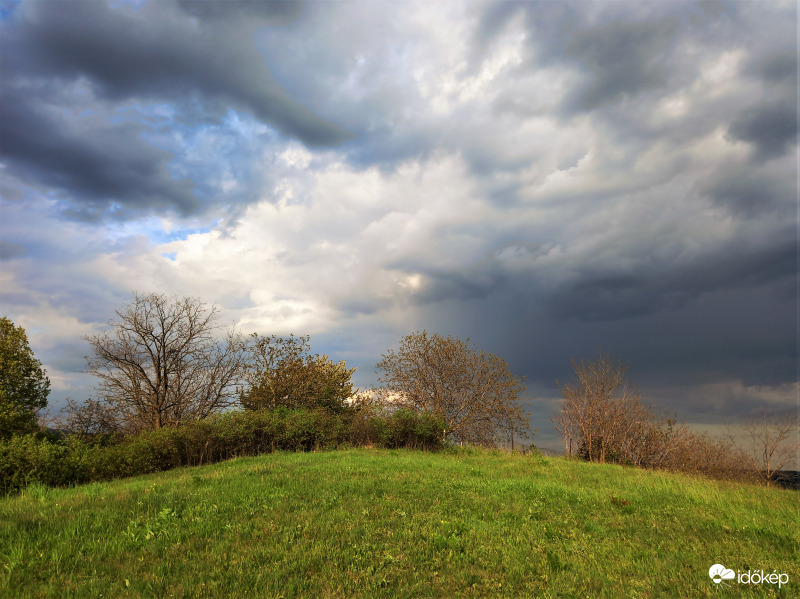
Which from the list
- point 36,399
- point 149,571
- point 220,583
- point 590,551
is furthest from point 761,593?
point 36,399

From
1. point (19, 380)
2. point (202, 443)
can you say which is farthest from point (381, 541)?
point (19, 380)

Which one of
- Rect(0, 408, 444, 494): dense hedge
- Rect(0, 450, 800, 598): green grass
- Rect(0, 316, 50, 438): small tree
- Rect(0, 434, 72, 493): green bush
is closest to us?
Rect(0, 450, 800, 598): green grass

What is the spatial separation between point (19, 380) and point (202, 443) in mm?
18813

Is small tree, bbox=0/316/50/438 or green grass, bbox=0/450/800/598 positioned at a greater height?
small tree, bbox=0/316/50/438

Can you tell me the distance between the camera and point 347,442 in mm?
25781

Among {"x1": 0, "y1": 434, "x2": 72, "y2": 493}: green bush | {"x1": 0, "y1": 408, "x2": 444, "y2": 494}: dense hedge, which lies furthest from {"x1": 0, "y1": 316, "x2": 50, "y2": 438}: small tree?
{"x1": 0, "y1": 434, "x2": 72, "y2": 493}: green bush

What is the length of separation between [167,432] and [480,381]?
838 inches

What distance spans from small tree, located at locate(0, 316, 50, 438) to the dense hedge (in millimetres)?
3200

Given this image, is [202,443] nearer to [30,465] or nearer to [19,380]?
[30,465]

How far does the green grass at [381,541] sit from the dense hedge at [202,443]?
2.65 meters

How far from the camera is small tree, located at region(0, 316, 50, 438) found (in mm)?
28058

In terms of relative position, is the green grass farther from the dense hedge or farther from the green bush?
the dense hedge

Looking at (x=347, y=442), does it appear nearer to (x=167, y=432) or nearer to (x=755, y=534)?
(x=167, y=432)

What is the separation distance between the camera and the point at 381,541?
7777mm
